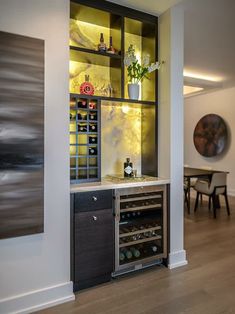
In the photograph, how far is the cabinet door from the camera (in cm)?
220

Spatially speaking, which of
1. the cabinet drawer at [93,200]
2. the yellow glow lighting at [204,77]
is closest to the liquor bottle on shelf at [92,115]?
the cabinet drawer at [93,200]

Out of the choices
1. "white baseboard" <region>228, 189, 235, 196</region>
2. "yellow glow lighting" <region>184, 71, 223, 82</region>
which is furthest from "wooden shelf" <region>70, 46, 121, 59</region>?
"white baseboard" <region>228, 189, 235, 196</region>

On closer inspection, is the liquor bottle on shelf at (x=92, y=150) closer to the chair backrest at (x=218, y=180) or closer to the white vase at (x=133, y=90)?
the white vase at (x=133, y=90)

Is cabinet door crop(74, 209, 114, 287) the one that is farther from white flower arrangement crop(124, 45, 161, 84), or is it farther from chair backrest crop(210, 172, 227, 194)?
chair backrest crop(210, 172, 227, 194)

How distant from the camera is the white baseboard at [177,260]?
8.79ft

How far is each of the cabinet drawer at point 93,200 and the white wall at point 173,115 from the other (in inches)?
30.8

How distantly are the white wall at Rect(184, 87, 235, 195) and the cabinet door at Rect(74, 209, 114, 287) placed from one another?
531 centimetres

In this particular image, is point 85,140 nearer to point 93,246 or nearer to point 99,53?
point 99,53

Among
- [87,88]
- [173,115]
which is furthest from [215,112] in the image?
[87,88]

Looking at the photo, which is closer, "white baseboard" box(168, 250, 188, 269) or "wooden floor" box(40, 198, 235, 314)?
"wooden floor" box(40, 198, 235, 314)

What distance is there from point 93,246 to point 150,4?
2533mm

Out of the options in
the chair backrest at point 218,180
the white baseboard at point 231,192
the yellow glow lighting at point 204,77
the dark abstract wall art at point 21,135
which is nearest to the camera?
Answer: the dark abstract wall art at point 21,135

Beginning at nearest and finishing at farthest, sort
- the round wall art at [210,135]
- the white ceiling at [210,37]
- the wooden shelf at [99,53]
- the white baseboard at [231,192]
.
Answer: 1. the wooden shelf at [99,53]
2. the white ceiling at [210,37]
3. the white baseboard at [231,192]
4. the round wall art at [210,135]

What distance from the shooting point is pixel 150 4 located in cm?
255
